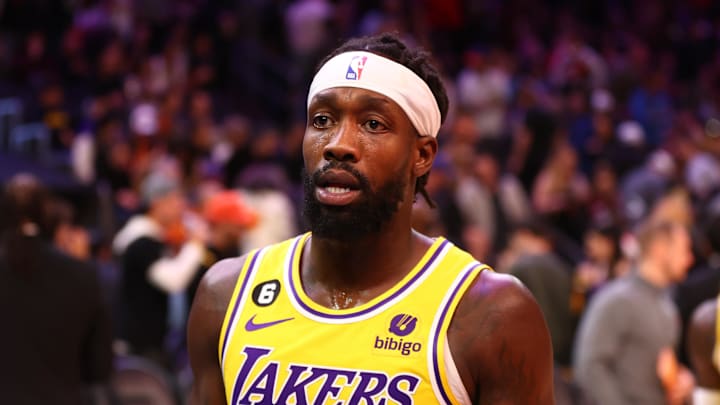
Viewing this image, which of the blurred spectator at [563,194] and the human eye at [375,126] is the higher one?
the blurred spectator at [563,194]

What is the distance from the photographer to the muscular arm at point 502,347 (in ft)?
8.05

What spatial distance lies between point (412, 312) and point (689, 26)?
52.1 feet

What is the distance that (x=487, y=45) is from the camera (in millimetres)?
16469

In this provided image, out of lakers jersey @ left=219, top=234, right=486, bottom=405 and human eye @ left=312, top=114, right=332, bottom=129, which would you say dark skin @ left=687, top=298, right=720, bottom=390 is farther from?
human eye @ left=312, top=114, right=332, bottom=129

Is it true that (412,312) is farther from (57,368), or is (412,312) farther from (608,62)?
(608,62)

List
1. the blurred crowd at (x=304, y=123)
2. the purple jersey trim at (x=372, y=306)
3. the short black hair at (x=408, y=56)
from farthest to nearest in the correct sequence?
1. the blurred crowd at (x=304, y=123)
2. the short black hair at (x=408, y=56)
3. the purple jersey trim at (x=372, y=306)

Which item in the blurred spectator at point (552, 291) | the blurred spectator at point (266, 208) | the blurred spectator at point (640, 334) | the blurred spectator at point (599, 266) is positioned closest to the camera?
the blurred spectator at point (640, 334)

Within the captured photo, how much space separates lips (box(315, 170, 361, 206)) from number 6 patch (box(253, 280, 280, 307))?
0.28m

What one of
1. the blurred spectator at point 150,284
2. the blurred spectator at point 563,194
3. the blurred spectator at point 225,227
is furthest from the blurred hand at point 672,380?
the blurred spectator at point 563,194

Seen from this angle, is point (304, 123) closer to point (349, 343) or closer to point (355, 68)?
point (355, 68)

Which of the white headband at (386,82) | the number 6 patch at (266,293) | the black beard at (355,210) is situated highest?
the white headband at (386,82)

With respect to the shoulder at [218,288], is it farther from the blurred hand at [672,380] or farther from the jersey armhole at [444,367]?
the blurred hand at [672,380]

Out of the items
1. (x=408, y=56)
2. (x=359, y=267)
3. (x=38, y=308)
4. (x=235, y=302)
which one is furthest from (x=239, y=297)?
(x=38, y=308)

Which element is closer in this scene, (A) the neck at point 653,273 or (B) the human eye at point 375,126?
(B) the human eye at point 375,126
